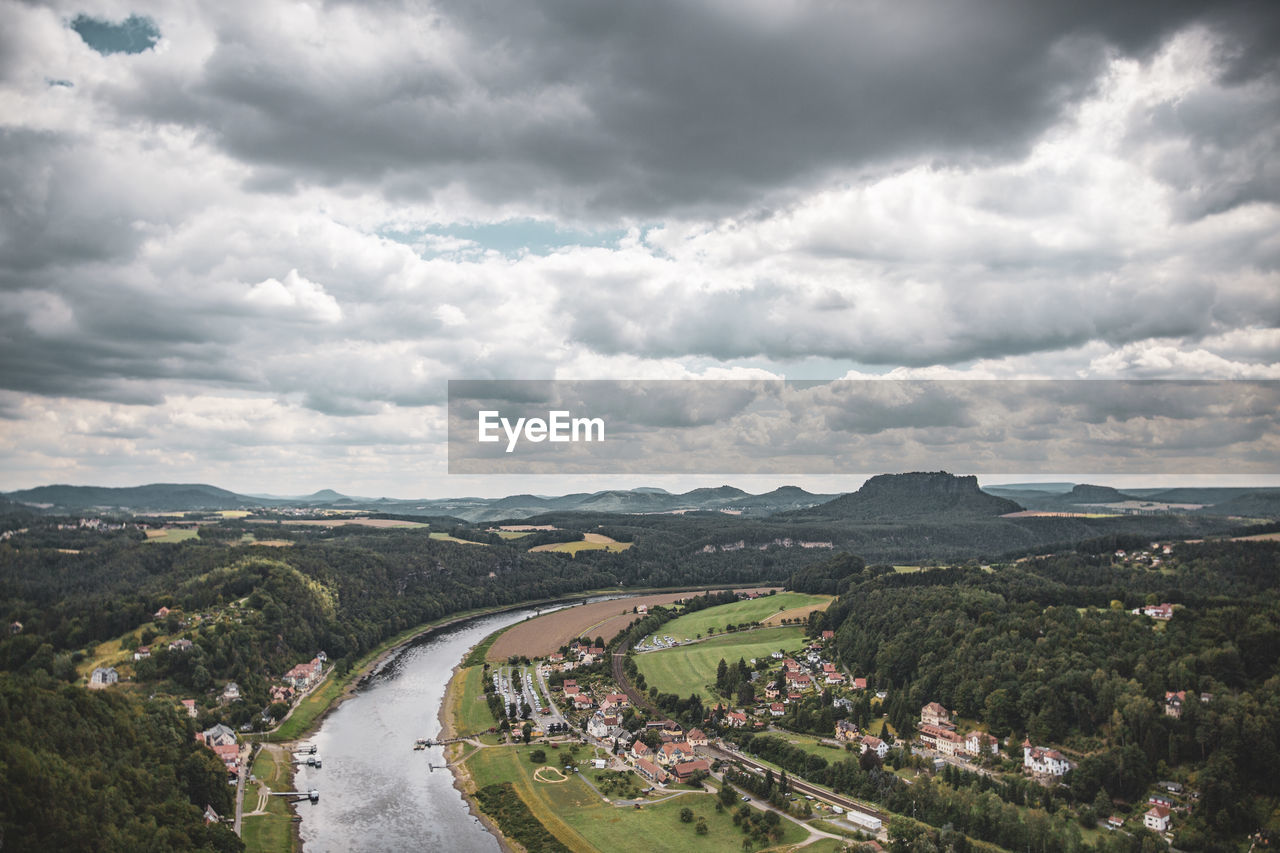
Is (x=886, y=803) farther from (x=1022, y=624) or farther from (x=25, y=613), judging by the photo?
(x=25, y=613)

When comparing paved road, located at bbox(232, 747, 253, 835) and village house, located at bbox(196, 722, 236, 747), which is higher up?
village house, located at bbox(196, 722, 236, 747)

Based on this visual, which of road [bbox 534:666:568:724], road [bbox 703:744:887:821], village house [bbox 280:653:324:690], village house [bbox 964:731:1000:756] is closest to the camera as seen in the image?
road [bbox 703:744:887:821]

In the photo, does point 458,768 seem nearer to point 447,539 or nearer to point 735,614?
point 735,614

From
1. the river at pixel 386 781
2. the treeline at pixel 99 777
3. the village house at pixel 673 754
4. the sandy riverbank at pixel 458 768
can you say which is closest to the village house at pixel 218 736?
the treeline at pixel 99 777

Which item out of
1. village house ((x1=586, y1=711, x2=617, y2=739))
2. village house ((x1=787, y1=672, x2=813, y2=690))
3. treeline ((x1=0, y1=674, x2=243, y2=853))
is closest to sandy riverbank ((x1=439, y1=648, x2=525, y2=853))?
village house ((x1=586, y1=711, x2=617, y2=739))

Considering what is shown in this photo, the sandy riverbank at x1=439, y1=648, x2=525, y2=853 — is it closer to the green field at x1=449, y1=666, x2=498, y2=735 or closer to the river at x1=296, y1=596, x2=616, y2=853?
the green field at x1=449, y1=666, x2=498, y2=735
